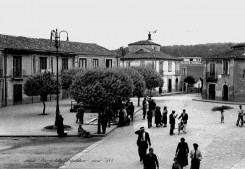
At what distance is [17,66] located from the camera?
114 ft

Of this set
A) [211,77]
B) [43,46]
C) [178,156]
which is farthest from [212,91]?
[178,156]

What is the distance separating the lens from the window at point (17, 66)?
3419 cm

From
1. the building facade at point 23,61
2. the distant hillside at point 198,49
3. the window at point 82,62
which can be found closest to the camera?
the building facade at point 23,61

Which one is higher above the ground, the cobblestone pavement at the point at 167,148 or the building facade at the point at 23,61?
the building facade at the point at 23,61

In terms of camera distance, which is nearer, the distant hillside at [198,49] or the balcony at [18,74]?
the balcony at [18,74]

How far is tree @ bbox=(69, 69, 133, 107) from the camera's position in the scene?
63.2 ft

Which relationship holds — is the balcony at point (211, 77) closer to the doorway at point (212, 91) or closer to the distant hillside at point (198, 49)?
the doorway at point (212, 91)

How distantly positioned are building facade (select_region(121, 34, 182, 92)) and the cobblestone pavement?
33242 mm

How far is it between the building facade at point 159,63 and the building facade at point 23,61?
41.1 feet

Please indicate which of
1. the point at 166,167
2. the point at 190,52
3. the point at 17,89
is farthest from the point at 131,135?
the point at 190,52

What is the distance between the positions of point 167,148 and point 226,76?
25578 millimetres

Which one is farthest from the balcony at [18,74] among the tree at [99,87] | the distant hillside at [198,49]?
the distant hillside at [198,49]

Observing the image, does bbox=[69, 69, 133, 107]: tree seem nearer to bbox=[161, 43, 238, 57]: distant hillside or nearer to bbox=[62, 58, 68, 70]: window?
bbox=[62, 58, 68, 70]: window

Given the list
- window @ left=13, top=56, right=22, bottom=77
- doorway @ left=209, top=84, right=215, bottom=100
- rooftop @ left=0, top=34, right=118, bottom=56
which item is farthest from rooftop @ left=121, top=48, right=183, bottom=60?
window @ left=13, top=56, right=22, bottom=77
